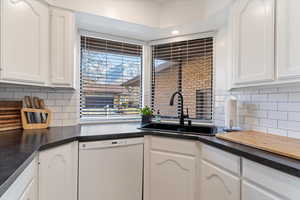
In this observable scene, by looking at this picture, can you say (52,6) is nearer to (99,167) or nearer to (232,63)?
(99,167)

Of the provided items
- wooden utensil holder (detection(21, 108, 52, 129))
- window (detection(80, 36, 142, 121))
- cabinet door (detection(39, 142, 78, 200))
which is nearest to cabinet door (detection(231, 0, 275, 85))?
window (detection(80, 36, 142, 121))

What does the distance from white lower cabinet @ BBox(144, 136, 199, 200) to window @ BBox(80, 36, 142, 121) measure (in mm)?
856

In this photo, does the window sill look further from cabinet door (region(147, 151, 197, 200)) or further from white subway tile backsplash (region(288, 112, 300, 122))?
white subway tile backsplash (region(288, 112, 300, 122))

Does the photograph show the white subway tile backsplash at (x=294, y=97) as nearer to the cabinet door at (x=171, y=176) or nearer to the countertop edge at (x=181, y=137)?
the countertop edge at (x=181, y=137)

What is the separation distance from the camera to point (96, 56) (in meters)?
2.45

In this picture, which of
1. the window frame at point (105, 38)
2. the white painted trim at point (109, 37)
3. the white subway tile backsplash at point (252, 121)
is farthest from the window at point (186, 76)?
the white subway tile backsplash at point (252, 121)

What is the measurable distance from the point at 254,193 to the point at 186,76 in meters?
1.67

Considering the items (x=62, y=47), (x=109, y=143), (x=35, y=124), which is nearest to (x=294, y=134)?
(x=109, y=143)

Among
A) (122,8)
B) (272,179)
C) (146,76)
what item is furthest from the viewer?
(146,76)

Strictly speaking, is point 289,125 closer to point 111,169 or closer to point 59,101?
point 111,169

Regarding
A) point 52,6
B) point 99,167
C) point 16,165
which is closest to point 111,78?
point 52,6

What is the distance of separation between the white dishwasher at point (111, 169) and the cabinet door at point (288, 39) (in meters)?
1.31

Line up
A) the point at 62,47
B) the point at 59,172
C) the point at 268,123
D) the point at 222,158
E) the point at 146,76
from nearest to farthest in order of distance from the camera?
1. the point at 222,158
2. the point at 59,172
3. the point at 268,123
4. the point at 62,47
5. the point at 146,76

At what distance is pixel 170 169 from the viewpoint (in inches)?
71.1
